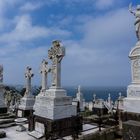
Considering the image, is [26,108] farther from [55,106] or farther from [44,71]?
[55,106]

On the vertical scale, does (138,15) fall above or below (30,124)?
above

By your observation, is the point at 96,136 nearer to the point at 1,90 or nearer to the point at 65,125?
the point at 65,125

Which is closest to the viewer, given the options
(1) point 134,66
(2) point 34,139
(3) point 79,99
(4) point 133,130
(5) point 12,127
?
(4) point 133,130

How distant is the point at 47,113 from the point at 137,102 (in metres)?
4.85

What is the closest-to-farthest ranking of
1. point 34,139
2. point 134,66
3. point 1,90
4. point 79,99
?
point 134,66 < point 34,139 < point 1,90 < point 79,99

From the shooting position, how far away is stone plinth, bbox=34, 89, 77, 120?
11.0 meters

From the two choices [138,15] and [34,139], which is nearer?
[138,15]

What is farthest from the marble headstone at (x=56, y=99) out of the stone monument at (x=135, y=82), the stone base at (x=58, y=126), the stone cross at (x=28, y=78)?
the stone cross at (x=28, y=78)

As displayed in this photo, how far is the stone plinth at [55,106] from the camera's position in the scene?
11.0 m

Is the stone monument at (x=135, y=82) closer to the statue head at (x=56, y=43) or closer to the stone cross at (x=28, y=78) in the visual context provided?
the statue head at (x=56, y=43)

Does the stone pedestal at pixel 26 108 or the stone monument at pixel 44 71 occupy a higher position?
the stone monument at pixel 44 71

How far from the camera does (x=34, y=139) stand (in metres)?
10.7

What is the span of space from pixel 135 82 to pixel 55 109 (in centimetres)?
433

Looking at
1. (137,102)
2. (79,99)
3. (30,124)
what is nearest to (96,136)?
(137,102)
